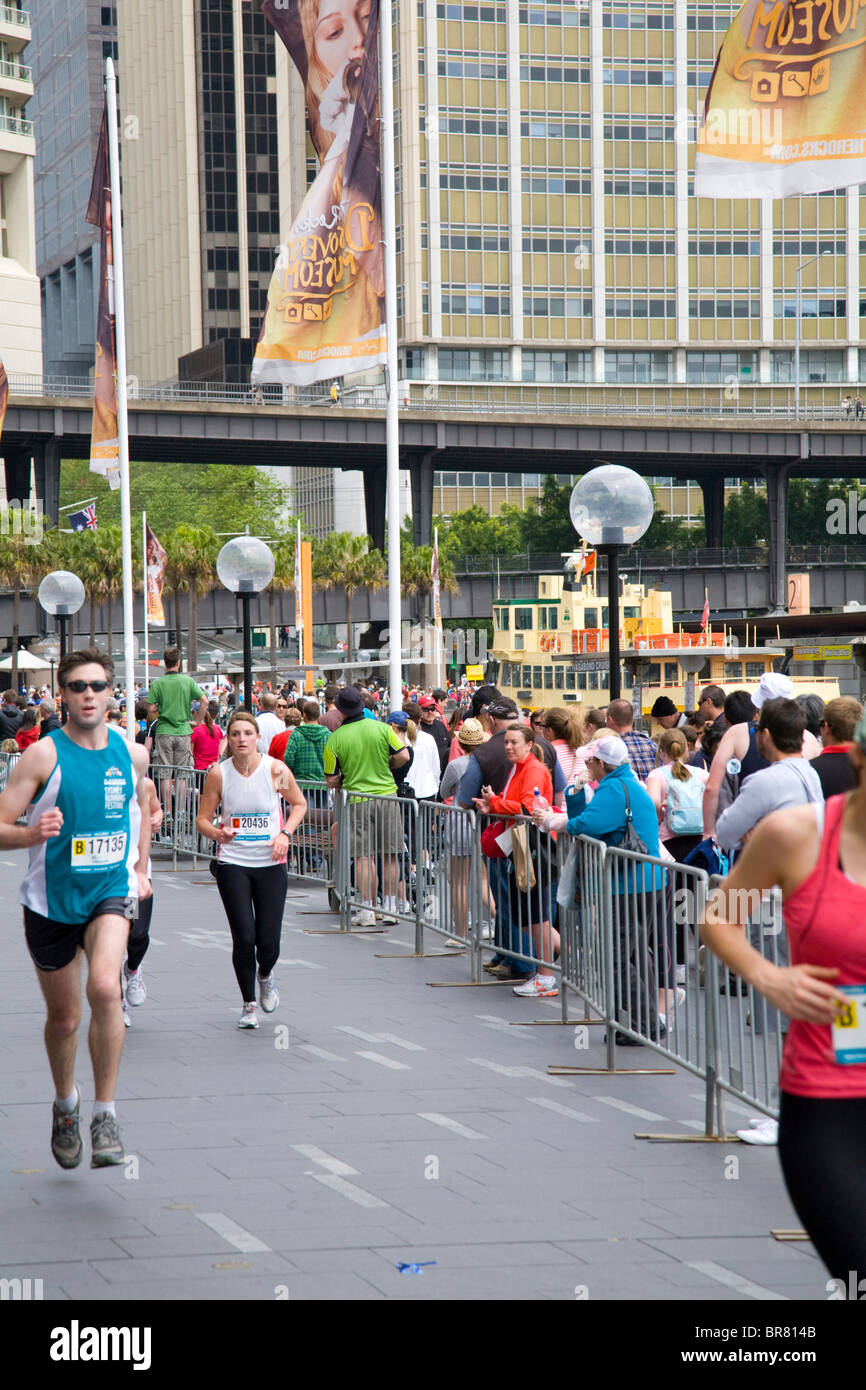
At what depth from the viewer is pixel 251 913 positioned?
10.3m

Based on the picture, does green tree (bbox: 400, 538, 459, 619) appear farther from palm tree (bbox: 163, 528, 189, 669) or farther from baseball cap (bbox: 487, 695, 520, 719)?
baseball cap (bbox: 487, 695, 520, 719)

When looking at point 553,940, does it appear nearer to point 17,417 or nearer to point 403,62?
point 17,417

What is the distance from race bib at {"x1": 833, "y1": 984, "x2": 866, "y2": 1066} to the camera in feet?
12.2

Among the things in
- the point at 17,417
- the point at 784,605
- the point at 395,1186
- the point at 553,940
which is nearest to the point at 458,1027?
the point at 553,940

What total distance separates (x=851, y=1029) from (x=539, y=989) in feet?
25.9

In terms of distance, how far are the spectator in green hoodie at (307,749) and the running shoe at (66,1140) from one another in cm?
1010

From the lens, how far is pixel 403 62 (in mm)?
123750

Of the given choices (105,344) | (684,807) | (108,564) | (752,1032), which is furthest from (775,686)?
(108,564)

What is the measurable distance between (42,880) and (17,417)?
70.8 metres

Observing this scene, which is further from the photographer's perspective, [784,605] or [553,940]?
[784,605]

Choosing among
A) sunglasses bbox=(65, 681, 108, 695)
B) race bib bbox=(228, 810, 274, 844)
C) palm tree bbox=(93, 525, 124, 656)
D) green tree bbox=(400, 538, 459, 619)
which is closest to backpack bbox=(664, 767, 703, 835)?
race bib bbox=(228, 810, 274, 844)

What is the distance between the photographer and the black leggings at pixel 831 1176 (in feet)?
12.0

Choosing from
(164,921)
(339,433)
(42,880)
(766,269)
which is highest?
(766,269)

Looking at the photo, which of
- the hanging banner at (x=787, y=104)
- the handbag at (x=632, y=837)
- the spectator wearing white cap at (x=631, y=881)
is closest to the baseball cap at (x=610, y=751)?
the spectator wearing white cap at (x=631, y=881)
